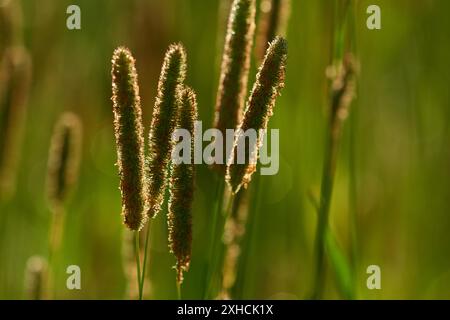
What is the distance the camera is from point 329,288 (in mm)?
1795

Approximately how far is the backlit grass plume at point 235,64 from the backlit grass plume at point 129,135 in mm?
154

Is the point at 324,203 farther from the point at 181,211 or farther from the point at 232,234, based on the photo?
the point at 181,211

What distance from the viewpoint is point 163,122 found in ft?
2.79

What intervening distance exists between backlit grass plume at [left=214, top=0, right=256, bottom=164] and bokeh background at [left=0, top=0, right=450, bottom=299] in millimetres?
596

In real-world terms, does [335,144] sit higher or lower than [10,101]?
lower

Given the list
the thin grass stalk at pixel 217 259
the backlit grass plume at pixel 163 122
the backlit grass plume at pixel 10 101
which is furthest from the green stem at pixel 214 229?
the backlit grass plume at pixel 10 101

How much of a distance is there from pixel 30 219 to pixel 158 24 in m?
0.54

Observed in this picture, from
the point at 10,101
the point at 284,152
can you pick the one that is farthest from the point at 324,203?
the point at 284,152

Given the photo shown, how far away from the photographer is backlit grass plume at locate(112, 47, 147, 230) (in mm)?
825

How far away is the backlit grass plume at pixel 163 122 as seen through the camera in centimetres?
84

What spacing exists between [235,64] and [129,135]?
7.1 inches
